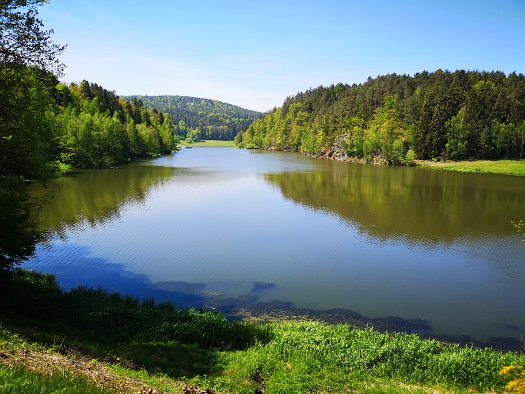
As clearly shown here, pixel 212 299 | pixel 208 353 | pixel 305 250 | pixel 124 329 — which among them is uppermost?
pixel 124 329

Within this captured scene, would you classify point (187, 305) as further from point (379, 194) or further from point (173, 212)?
point (379, 194)

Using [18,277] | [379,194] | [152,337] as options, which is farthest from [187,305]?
[379,194]

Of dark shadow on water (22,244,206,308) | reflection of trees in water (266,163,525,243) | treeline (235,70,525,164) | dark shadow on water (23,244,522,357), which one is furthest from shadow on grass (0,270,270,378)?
treeline (235,70,525,164)

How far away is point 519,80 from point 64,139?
123039 mm

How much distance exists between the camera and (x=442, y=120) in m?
101

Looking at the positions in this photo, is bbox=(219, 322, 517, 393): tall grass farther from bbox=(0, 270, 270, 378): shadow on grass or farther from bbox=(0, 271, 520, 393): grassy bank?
bbox=(0, 270, 270, 378): shadow on grass

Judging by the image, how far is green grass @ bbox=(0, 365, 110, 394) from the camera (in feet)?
20.0

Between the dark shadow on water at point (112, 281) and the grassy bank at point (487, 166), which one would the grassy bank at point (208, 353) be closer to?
the dark shadow on water at point (112, 281)

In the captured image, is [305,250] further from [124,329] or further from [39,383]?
[39,383]

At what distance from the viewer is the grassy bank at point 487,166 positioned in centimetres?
8394

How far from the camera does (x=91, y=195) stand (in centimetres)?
4834

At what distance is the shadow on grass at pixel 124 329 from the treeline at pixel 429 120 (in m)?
Answer: 98.7

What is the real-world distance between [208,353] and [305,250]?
1752cm

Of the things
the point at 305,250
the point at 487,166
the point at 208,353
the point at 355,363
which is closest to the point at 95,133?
the point at 305,250
